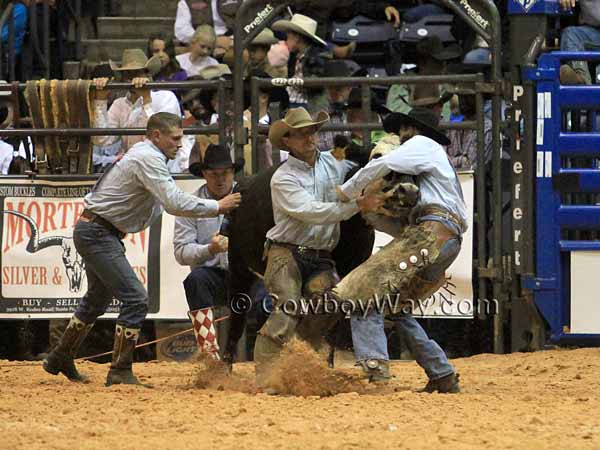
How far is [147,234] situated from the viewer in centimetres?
1054

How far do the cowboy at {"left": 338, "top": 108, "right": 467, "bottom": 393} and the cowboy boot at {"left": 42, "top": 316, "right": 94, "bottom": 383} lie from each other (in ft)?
6.88

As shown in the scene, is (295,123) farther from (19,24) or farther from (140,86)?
(19,24)

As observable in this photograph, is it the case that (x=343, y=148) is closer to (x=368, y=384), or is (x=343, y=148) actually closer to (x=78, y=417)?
(x=368, y=384)

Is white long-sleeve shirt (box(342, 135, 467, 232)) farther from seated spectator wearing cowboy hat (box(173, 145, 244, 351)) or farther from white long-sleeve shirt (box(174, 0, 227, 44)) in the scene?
white long-sleeve shirt (box(174, 0, 227, 44))

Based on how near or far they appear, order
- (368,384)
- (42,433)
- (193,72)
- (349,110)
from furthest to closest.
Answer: (193,72), (349,110), (368,384), (42,433)

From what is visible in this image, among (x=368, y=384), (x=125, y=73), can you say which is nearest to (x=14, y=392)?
(x=368, y=384)

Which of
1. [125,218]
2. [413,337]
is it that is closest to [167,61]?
[125,218]

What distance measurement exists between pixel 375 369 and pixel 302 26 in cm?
586

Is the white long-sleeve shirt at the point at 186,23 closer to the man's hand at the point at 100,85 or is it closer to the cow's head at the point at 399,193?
the man's hand at the point at 100,85

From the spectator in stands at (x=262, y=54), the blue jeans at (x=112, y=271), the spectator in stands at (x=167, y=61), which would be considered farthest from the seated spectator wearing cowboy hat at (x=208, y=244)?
the spectator in stands at (x=167, y=61)

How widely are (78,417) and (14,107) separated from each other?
415 centimetres

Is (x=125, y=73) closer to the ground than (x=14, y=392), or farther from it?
farther from it

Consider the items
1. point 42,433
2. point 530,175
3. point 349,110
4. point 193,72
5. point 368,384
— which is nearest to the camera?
point 42,433

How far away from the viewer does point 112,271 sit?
8773 millimetres
